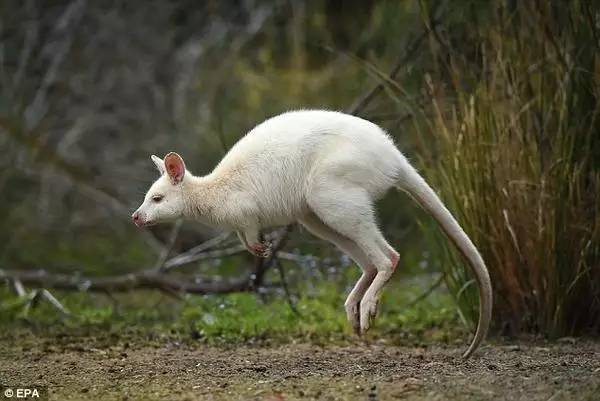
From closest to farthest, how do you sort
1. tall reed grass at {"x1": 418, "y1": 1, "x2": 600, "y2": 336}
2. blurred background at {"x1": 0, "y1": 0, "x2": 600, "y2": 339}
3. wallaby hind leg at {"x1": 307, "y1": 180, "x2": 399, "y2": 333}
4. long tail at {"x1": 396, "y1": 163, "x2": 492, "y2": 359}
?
wallaby hind leg at {"x1": 307, "y1": 180, "x2": 399, "y2": 333} < long tail at {"x1": 396, "y1": 163, "x2": 492, "y2": 359} < tall reed grass at {"x1": 418, "y1": 1, "x2": 600, "y2": 336} < blurred background at {"x1": 0, "y1": 0, "x2": 600, "y2": 339}

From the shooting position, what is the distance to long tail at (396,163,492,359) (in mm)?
4941

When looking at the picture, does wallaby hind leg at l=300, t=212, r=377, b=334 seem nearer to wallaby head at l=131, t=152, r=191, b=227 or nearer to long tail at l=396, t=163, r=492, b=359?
long tail at l=396, t=163, r=492, b=359

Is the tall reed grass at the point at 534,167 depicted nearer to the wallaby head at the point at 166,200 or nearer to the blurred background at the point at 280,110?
the blurred background at the point at 280,110

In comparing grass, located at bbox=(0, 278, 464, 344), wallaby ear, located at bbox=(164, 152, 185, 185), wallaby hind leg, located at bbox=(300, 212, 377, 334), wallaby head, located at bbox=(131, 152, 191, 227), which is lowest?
grass, located at bbox=(0, 278, 464, 344)

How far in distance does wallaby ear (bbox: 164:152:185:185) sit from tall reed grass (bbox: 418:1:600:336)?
1.66 meters

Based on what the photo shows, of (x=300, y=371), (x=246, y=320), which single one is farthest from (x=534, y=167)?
(x=246, y=320)

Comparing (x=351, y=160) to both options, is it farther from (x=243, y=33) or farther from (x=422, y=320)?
(x=243, y=33)

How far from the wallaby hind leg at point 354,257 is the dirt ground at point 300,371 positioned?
271 mm

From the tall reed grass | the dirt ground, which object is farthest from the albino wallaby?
the tall reed grass

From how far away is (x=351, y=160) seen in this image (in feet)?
15.8

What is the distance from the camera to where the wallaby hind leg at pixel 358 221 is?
15.8ft

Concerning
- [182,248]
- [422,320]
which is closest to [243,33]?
[182,248]

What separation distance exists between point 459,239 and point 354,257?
0.61 metres

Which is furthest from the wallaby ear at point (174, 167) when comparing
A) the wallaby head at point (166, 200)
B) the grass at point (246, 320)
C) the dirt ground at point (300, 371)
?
the grass at point (246, 320)
